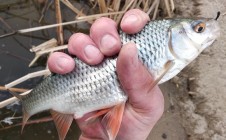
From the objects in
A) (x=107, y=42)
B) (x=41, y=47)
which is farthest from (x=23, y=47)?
(x=107, y=42)

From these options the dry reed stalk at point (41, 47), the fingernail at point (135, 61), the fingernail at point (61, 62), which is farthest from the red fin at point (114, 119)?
the dry reed stalk at point (41, 47)

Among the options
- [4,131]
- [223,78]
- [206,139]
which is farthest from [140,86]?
[4,131]

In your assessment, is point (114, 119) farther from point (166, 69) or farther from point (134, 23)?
point (134, 23)

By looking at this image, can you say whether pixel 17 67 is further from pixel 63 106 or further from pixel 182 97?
pixel 63 106

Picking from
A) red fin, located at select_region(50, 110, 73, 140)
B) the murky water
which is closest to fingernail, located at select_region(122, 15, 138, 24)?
red fin, located at select_region(50, 110, 73, 140)

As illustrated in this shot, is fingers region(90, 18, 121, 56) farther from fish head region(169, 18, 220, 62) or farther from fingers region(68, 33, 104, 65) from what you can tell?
fish head region(169, 18, 220, 62)
